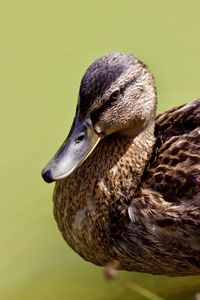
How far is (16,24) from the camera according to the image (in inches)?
231

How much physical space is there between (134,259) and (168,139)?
0.60m

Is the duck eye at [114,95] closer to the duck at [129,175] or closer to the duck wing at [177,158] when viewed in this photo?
the duck at [129,175]

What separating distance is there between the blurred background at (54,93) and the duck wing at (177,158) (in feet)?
2.76

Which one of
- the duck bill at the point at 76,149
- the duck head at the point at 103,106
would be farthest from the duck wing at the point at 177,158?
the duck bill at the point at 76,149

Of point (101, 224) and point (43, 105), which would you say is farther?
point (43, 105)

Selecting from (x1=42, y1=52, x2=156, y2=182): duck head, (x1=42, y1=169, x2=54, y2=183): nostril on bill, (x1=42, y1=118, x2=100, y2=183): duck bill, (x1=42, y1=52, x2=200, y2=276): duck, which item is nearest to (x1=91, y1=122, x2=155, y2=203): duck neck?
(x1=42, y1=52, x2=200, y2=276): duck

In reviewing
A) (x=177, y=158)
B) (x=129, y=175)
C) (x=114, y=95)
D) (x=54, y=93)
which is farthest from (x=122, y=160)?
(x=54, y=93)

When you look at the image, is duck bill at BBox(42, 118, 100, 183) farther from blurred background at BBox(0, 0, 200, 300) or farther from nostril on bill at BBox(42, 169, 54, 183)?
blurred background at BBox(0, 0, 200, 300)

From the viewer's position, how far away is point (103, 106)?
150 inches

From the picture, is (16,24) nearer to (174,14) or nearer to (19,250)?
(174,14)

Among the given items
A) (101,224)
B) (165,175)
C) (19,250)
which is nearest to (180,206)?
(165,175)

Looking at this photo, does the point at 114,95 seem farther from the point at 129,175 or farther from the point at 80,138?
the point at 129,175

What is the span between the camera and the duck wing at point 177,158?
3861 mm

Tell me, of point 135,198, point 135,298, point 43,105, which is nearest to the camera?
point 135,198
